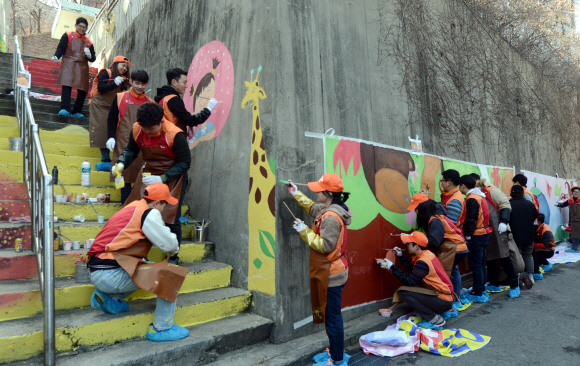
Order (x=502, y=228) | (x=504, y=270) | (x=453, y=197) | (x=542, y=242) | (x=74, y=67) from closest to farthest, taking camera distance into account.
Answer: (x=453, y=197), (x=502, y=228), (x=504, y=270), (x=74, y=67), (x=542, y=242)

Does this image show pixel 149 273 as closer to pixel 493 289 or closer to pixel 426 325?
pixel 426 325

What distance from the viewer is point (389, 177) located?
5391 mm

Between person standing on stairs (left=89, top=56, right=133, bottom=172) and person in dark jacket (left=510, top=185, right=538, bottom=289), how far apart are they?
23.4 feet

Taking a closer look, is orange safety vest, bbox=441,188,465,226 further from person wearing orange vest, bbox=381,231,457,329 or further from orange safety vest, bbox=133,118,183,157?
orange safety vest, bbox=133,118,183,157

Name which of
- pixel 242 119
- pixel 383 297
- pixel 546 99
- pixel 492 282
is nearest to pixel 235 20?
pixel 242 119

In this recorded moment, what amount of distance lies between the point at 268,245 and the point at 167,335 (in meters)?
1.28

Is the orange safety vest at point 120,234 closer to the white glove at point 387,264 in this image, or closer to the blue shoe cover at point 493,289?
the white glove at point 387,264

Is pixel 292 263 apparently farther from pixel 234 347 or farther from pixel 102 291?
pixel 102 291

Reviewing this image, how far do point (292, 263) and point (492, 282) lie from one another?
4.53 metres

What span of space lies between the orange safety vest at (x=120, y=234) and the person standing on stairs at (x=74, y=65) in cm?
456

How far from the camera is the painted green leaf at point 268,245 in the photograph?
3830mm

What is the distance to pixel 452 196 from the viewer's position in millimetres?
5477

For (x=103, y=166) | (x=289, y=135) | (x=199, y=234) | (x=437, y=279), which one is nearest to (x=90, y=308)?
(x=199, y=234)

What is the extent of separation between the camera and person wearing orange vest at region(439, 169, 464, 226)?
5379mm
